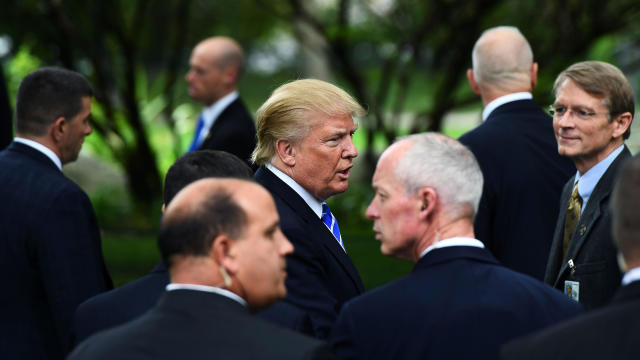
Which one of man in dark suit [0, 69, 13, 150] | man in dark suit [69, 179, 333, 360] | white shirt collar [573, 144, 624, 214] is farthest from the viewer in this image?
man in dark suit [0, 69, 13, 150]

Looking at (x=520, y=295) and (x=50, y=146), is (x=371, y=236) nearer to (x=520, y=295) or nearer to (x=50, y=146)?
(x=50, y=146)

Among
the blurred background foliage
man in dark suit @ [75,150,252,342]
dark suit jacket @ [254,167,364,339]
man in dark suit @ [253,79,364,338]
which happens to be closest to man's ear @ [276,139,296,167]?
man in dark suit @ [253,79,364,338]

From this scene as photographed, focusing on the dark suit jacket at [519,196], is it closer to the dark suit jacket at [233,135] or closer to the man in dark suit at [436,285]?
the man in dark suit at [436,285]

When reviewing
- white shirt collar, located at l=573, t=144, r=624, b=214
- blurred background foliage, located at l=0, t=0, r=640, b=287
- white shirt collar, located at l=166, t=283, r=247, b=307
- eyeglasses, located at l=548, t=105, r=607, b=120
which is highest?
eyeglasses, located at l=548, t=105, r=607, b=120

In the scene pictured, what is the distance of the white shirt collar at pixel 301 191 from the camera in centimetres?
439

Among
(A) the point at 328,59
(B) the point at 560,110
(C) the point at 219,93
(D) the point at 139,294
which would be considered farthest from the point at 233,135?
(A) the point at 328,59

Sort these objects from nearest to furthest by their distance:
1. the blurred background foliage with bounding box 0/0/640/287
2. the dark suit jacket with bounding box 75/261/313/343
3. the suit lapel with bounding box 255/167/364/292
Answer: the dark suit jacket with bounding box 75/261/313/343 → the suit lapel with bounding box 255/167/364/292 → the blurred background foliage with bounding box 0/0/640/287

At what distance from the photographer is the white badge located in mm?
4254

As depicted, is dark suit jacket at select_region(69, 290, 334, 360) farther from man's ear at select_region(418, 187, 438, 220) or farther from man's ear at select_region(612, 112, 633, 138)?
man's ear at select_region(612, 112, 633, 138)

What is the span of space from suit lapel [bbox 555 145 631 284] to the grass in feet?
19.3

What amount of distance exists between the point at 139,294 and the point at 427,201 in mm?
1081

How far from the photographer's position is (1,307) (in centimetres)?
444

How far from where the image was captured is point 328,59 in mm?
13547

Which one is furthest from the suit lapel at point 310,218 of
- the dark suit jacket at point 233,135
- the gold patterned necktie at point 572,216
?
the dark suit jacket at point 233,135
